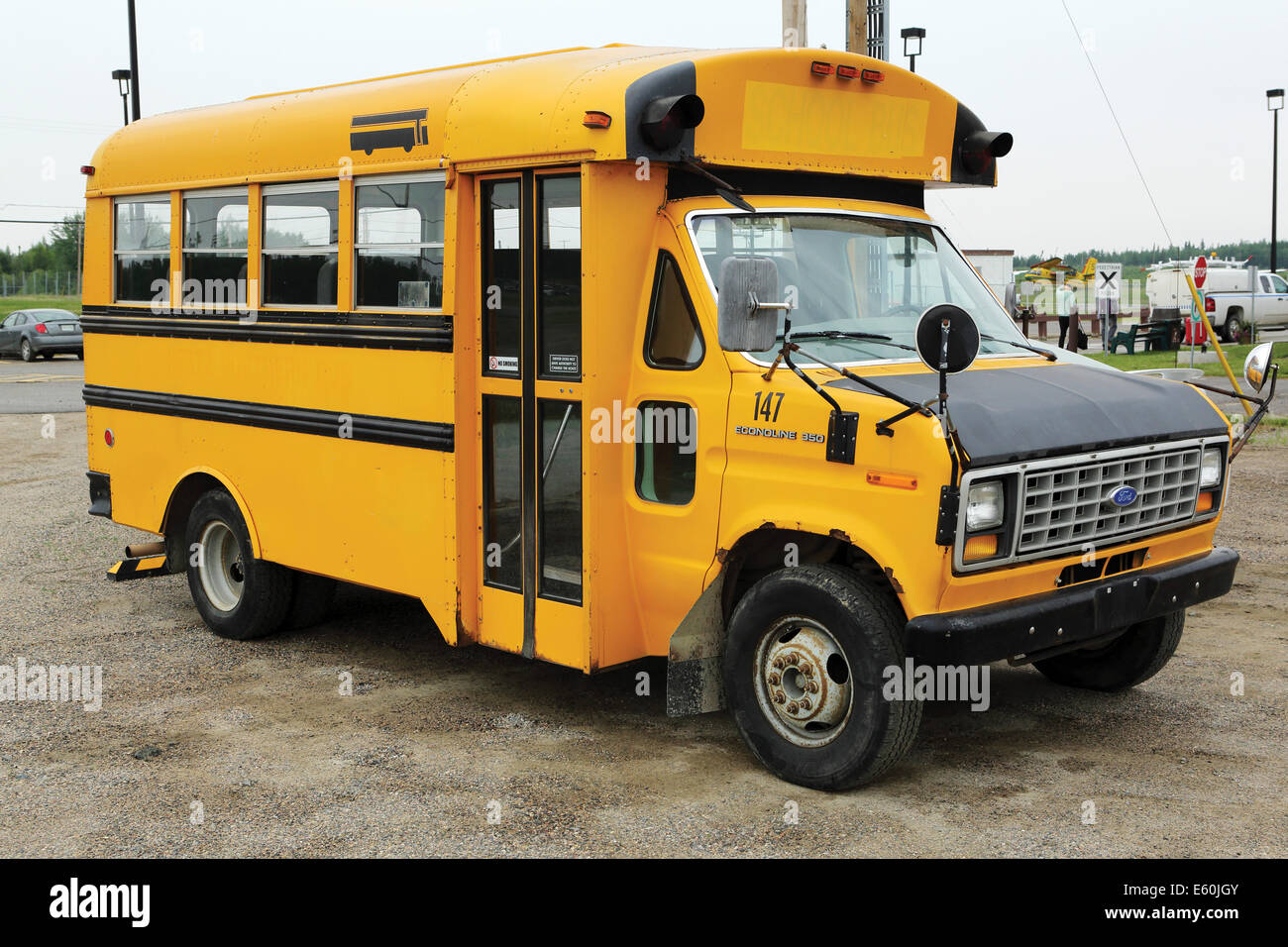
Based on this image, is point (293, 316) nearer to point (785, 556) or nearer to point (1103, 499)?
point (785, 556)

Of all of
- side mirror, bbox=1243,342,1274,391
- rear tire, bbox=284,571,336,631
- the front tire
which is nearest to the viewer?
the front tire

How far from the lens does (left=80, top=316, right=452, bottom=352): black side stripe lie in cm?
643

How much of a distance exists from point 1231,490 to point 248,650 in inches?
358

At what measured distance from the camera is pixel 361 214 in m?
6.77

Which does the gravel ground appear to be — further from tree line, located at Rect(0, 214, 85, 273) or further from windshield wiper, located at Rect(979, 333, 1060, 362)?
tree line, located at Rect(0, 214, 85, 273)

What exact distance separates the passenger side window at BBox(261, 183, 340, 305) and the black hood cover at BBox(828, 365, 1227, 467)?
3.07 metres

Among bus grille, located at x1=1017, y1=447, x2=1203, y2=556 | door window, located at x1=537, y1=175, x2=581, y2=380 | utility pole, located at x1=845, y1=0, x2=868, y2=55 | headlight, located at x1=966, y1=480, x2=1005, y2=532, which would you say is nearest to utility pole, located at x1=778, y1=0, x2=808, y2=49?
utility pole, located at x1=845, y1=0, x2=868, y2=55

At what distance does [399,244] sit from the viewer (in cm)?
658

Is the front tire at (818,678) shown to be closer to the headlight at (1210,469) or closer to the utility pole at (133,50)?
the headlight at (1210,469)

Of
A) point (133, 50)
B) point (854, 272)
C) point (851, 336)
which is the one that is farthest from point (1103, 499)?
point (133, 50)

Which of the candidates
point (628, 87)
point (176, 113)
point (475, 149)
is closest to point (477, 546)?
point (475, 149)

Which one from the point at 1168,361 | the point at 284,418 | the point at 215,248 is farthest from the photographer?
the point at 1168,361

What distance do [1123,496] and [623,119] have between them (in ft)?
8.24

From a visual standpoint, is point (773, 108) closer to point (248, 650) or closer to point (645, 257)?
point (645, 257)
